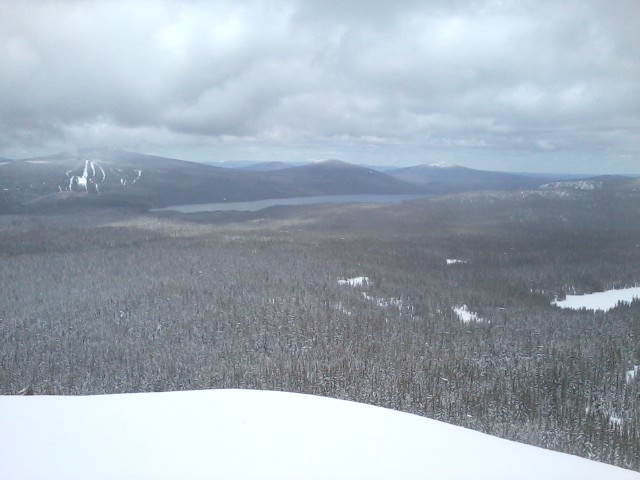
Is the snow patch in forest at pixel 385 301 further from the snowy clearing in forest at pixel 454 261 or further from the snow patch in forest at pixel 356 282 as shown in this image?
the snowy clearing in forest at pixel 454 261

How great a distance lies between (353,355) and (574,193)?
114935 millimetres

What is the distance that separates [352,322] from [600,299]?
3217 cm

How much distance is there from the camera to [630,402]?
20.1 meters

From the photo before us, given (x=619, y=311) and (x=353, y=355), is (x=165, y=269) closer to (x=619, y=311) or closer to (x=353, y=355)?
(x=353, y=355)

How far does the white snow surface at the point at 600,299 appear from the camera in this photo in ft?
150

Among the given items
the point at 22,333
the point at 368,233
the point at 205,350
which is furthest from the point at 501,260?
the point at 22,333

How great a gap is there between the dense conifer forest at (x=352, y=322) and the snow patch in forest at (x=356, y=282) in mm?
410

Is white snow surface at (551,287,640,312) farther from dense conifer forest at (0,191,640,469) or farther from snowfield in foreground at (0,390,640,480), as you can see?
snowfield in foreground at (0,390,640,480)

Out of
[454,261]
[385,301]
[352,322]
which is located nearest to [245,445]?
[352,322]

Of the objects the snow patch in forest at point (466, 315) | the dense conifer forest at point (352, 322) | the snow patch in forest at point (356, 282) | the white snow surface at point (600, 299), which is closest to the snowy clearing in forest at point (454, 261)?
the dense conifer forest at point (352, 322)

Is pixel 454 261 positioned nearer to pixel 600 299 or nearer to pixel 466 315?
pixel 600 299

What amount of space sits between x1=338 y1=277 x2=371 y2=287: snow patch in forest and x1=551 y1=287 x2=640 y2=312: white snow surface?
1986 centimetres

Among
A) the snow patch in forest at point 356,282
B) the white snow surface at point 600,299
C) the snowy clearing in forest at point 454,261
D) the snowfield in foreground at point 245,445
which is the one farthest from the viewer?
the snowy clearing in forest at point 454,261

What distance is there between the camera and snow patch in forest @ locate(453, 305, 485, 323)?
37.7 meters
